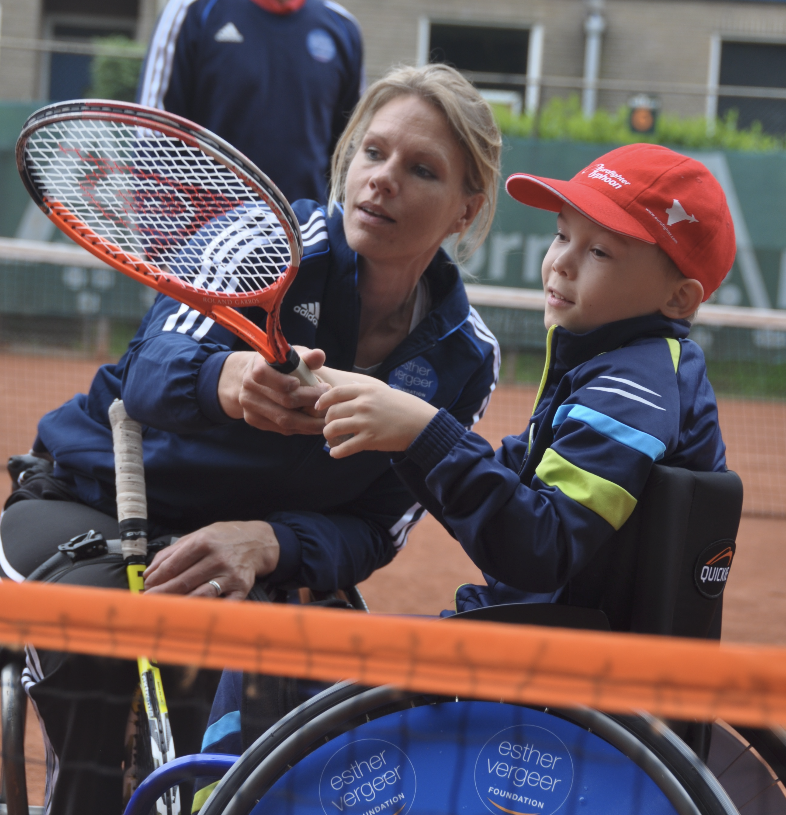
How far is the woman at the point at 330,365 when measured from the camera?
1.59 m

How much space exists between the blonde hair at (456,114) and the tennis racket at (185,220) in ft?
0.85

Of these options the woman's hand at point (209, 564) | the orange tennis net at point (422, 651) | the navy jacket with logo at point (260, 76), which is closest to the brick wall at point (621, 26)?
the navy jacket with logo at point (260, 76)

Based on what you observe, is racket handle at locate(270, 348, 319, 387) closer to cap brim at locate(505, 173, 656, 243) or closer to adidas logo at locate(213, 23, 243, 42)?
cap brim at locate(505, 173, 656, 243)

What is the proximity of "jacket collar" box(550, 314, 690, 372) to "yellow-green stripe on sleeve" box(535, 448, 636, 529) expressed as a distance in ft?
0.83

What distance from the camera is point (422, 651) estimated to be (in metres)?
0.80

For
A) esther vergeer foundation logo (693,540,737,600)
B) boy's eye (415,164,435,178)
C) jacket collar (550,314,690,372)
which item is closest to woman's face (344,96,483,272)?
boy's eye (415,164,435,178)

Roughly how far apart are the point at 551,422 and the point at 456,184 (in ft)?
2.00

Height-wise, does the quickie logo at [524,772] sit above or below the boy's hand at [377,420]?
below

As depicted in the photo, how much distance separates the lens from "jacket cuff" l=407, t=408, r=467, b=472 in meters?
1.26

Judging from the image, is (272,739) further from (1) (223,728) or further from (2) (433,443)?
(2) (433,443)

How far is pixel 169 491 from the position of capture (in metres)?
1.76

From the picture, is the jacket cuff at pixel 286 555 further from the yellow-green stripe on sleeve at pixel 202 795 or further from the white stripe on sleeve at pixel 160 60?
the white stripe on sleeve at pixel 160 60

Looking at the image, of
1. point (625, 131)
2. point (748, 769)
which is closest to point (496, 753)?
point (748, 769)

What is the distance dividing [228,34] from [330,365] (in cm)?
133
